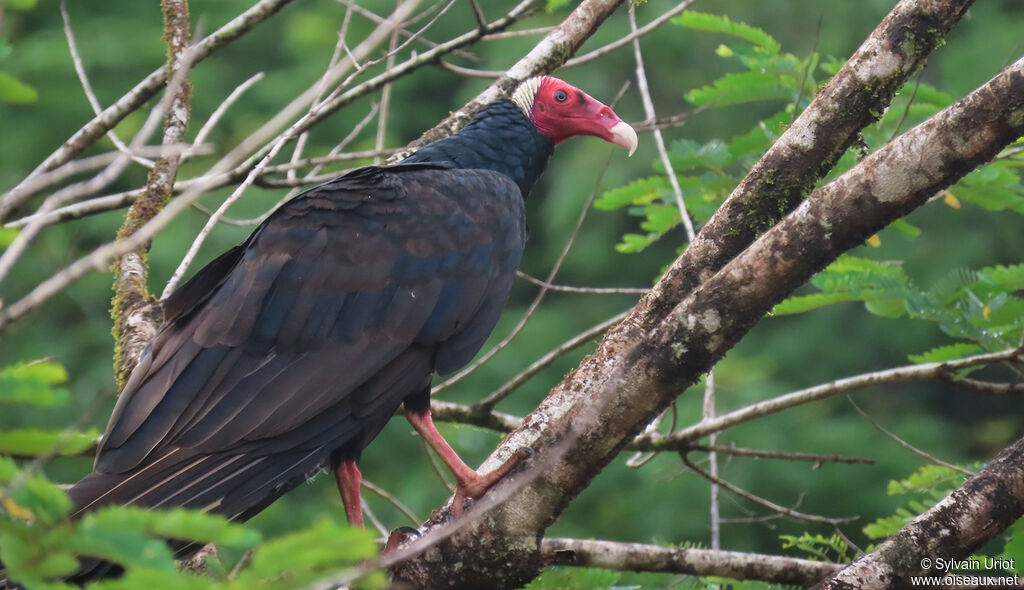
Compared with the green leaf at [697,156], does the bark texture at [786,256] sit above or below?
below

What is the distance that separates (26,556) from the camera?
131cm

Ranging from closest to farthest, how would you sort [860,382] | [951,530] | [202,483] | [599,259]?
1. [951,530]
2. [202,483]
3. [860,382]
4. [599,259]

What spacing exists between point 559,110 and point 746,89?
676 mm

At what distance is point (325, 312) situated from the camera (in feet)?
9.22

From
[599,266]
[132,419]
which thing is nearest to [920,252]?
[599,266]

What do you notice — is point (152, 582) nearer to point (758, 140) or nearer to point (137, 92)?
point (137, 92)

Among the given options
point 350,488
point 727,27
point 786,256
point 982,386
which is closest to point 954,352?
point 982,386

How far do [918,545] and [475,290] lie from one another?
136 centimetres

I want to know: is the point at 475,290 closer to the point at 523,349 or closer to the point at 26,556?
the point at 26,556

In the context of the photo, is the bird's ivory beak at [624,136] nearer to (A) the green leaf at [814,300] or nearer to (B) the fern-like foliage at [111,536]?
(A) the green leaf at [814,300]

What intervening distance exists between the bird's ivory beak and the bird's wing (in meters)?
0.62

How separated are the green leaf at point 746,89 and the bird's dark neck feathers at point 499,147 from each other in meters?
0.61

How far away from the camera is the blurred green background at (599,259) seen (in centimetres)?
661

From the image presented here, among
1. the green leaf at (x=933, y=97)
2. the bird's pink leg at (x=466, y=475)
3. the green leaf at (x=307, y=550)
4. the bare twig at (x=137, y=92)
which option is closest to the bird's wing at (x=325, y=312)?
the bird's pink leg at (x=466, y=475)
